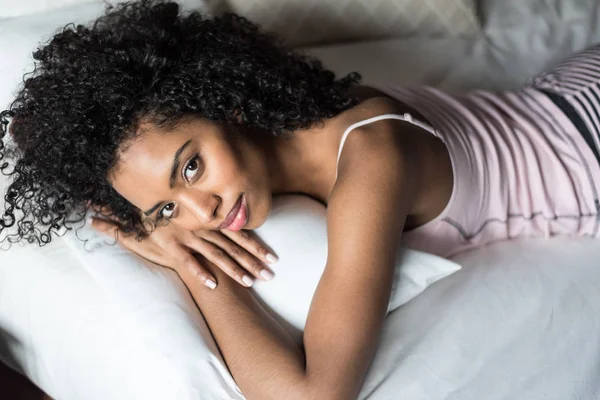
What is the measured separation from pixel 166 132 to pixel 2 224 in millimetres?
443

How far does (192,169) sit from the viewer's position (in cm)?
101

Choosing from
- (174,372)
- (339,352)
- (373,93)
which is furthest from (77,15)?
(339,352)

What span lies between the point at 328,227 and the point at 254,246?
0.54ft

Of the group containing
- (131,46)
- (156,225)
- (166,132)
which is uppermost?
(131,46)

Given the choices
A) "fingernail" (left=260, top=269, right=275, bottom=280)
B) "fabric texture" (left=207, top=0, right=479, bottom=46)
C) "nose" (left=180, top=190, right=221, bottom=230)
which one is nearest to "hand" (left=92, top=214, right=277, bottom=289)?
"fingernail" (left=260, top=269, right=275, bottom=280)

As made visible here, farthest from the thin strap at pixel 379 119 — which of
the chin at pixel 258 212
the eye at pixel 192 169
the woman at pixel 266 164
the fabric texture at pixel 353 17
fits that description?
the fabric texture at pixel 353 17

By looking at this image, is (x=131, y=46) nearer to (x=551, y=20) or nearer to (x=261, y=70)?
(x=261, y=70)

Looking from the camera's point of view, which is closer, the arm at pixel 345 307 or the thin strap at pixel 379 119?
the arm at pixel 345 307

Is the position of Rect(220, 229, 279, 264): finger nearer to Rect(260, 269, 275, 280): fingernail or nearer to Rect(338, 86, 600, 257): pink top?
Rect(260, 269, 275, 280): fingernail

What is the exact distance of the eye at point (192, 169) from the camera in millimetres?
1010

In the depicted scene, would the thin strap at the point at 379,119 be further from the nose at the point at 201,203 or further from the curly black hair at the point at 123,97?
the nose at the point at 201,203

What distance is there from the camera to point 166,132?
1009 mm

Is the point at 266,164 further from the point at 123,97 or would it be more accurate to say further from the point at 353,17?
the point at 353,17

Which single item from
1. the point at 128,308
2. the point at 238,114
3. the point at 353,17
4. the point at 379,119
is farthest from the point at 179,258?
the point at 353,17
